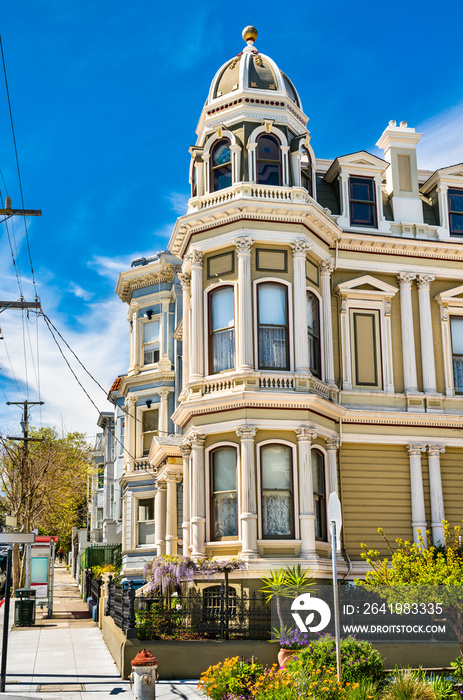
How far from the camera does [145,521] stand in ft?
109

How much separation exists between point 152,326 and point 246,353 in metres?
14.8

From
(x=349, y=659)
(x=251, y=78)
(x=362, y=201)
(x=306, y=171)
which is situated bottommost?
(x=349, y=659)

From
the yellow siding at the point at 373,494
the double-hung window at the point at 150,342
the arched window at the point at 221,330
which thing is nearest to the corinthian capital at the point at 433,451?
the yellow siding at the point at 373,494

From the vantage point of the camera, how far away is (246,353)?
21188 millimetres

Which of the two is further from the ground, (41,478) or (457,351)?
(457,351)

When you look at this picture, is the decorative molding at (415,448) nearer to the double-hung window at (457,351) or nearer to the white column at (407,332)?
the white column at (407,332)

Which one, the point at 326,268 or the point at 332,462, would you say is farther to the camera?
the point at 326,268

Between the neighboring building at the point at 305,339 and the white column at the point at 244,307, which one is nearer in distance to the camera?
the neighboring building at the point at 305,339

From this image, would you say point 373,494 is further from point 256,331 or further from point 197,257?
point 197,257

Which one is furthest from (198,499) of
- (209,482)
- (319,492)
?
(319,492)

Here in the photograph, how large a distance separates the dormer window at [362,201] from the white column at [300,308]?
3.82 metres

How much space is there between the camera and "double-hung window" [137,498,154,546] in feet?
109

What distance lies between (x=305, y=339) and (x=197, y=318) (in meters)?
3.11

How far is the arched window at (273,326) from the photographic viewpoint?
21.8 metres
